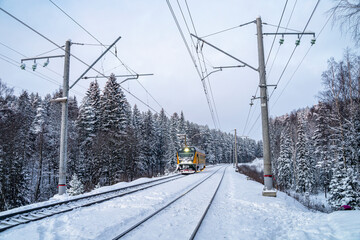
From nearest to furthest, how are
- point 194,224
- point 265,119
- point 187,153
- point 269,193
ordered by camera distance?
point 194,224, point 269,193, point 265,119, point 187,153

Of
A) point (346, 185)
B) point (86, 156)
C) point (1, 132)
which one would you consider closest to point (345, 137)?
point (346, 185)

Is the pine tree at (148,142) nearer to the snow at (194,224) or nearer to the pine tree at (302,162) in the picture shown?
the pine tree at (302,162)

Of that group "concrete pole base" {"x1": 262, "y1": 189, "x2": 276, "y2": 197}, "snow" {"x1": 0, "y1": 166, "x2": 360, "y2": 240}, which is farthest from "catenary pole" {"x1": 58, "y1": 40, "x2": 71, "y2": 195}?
"concrete pole base" {"x1": 262, "y1": 189, "x2": 276, "y2": 197}

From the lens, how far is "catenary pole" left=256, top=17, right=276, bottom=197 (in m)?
10.0

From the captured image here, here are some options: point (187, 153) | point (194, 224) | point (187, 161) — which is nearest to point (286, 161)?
point (187, 153)

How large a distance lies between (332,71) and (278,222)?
18.2 m

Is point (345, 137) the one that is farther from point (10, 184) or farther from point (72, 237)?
point (10, 184)

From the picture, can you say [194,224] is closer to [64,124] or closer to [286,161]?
[64,124]

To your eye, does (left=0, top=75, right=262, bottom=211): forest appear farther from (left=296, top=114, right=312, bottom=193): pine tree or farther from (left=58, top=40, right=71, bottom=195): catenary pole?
(left=296, top=114, right=312, bottom=193): pine tree

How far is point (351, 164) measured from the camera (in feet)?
60.3

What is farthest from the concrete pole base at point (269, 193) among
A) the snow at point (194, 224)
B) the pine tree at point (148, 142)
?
the pine tree at point (148, 142)

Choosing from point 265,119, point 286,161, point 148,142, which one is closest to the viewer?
point 265,119

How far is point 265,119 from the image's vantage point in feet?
33.3

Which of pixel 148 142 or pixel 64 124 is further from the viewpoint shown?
pixel 148 142
